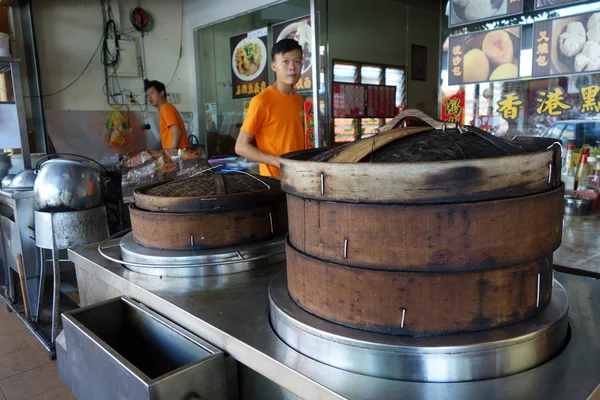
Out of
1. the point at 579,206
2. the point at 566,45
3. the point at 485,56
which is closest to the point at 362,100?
the point at 485,56

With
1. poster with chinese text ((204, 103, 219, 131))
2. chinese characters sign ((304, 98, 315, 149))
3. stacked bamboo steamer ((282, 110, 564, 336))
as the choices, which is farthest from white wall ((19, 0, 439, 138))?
stacked bamboo steamer ((282, 110, 564, 336))

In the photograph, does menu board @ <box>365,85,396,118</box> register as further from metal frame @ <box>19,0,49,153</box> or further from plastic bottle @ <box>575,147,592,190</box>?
metal frame @ <box>19,0,49,153</box>

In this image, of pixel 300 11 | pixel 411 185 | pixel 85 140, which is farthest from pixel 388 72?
pixel 411 185

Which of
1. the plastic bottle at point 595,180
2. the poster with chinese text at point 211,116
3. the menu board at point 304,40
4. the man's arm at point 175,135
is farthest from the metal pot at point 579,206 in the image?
the poster with chinese text at point 211,116

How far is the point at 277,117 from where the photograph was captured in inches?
122

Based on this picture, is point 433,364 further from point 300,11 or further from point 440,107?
point 300,11

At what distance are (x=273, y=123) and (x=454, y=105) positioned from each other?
5.94ft

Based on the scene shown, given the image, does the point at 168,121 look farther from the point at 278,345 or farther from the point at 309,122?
the point at 278,345

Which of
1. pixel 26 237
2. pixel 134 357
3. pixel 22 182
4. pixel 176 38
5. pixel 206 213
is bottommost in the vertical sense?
pixel 26 237

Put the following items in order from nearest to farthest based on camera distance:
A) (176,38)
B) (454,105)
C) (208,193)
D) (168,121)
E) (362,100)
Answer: (208,193) → (454,105) → (168,121) → (362,100) → (176,38)

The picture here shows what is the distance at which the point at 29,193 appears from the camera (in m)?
3.78

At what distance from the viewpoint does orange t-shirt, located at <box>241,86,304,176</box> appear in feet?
9.95

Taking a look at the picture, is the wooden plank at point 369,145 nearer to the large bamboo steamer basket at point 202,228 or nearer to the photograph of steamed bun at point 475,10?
the large bamboo steamer basket at point 202,228

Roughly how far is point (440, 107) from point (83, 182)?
9.82 feet
